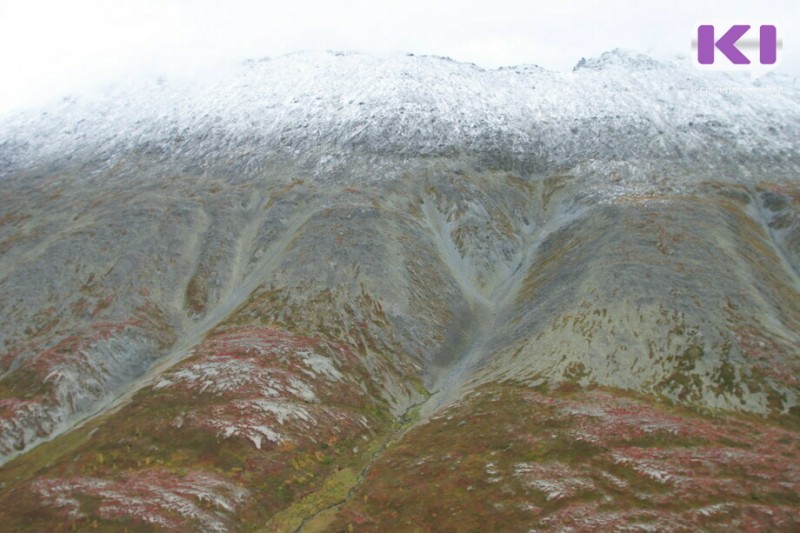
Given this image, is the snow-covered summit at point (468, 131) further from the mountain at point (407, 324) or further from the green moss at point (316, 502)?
the green moss at point (316, 502)

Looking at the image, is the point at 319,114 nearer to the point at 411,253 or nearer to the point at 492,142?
the point at 492,142

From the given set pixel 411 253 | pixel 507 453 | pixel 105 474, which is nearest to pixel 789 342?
pixel 507 453

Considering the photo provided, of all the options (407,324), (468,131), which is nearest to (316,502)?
(407,324)

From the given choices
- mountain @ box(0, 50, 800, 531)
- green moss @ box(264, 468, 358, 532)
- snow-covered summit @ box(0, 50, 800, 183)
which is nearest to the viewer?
green moss @ box(264, 468, 358, 532)

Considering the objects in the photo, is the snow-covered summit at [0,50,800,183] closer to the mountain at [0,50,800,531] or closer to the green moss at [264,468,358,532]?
the mountain at [0,50,800,531]

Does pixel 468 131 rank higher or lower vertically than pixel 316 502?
higher

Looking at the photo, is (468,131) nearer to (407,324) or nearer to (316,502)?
(407,324)

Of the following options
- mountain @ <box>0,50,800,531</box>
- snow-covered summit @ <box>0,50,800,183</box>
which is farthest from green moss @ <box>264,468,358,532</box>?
snow-covered summit @ <box>0,50,800,183</box>

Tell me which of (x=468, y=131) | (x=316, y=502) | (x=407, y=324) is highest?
(x=468, y=131)

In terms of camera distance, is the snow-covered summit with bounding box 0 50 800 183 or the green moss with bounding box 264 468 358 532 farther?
the snow-covered summit with bounding box 0 50 800 183
